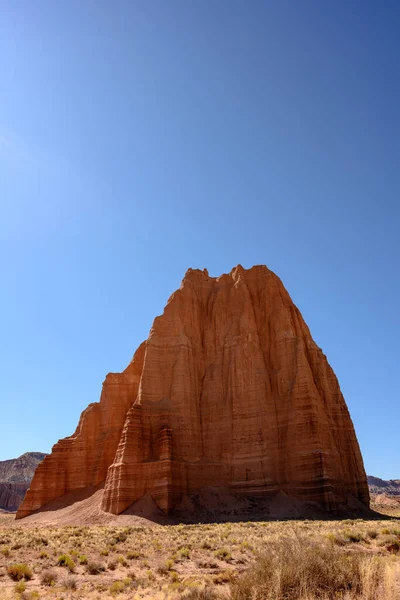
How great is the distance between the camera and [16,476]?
548ft

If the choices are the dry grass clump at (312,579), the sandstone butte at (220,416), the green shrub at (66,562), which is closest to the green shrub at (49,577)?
the green shrub at (66,562)

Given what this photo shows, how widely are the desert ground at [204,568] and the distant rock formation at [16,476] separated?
121633 millimetres

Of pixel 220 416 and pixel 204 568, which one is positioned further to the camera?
pixel 220 416

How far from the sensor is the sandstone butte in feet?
154

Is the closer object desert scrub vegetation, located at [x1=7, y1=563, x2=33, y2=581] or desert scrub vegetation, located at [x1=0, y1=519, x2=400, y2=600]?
Answer: desert scrub vegetation, located at [x1=0, y1=519, x2=400, y2=600]

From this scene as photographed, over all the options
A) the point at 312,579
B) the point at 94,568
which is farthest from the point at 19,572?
the point at 312,579

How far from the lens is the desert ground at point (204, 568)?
1182 cm

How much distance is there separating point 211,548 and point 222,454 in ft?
92.7

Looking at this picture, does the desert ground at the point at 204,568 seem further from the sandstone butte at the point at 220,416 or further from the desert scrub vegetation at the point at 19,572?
the sandstone butte at the point at 220,416

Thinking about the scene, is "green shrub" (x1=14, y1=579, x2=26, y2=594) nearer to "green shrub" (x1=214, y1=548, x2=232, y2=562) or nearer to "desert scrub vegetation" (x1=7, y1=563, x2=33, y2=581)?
"desert scrub vegetation" (x1=7, y1=563, x2=33, y2=581)

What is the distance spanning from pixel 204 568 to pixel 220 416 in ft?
114

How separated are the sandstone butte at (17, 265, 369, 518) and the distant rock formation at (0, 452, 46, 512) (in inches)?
3445

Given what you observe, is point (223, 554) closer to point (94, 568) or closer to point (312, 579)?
point (94, 568)

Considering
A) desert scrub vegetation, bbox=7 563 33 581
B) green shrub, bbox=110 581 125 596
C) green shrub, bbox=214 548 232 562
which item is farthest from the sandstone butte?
green shrub, bbox=110 581 125 596
